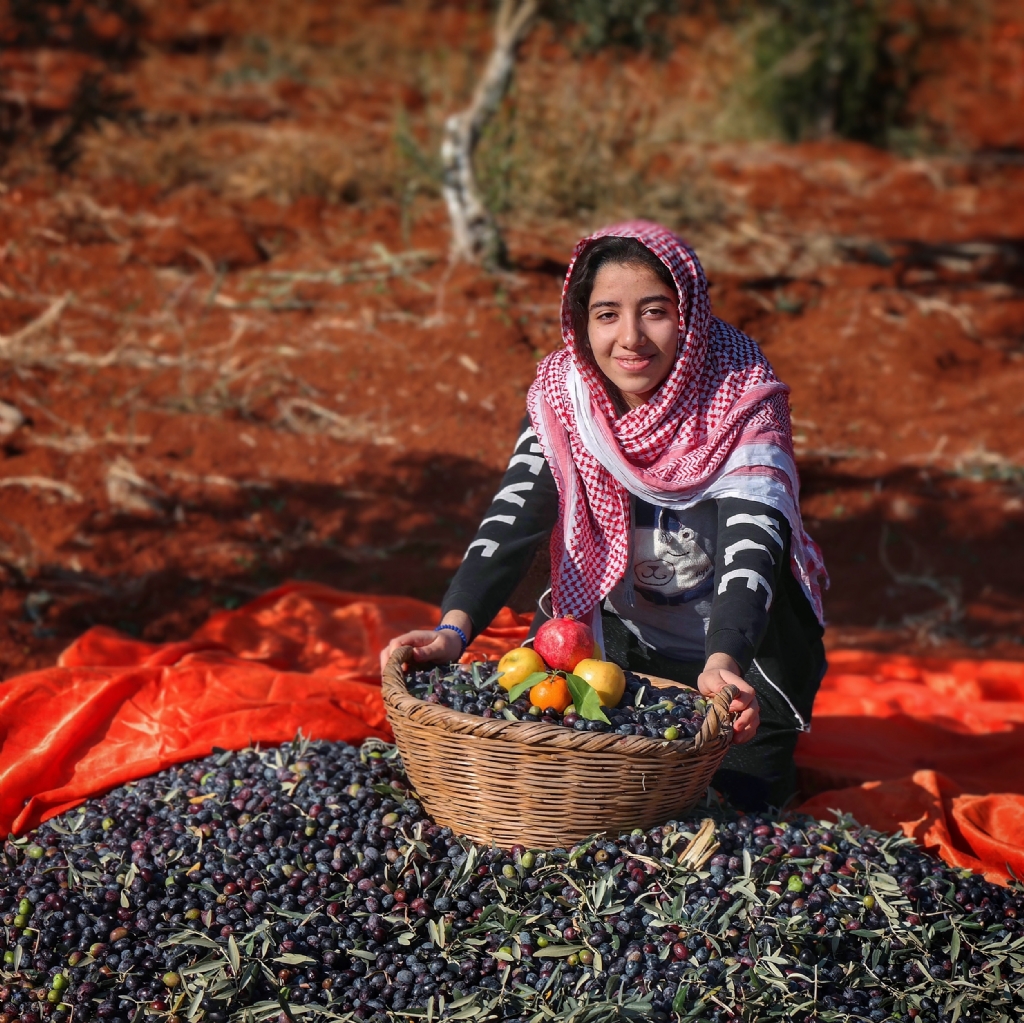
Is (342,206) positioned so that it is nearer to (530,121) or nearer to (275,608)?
(530,121)

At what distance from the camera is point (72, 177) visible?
7.15 metres

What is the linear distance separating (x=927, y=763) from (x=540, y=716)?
158 cm

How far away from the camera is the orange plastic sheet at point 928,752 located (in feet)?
8.77

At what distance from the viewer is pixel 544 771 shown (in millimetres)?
2141

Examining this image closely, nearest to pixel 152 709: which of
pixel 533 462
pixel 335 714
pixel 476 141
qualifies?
pixel 335 714

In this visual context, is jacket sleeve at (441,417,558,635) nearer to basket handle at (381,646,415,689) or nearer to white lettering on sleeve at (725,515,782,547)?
basket handle at (381,646,415,689)

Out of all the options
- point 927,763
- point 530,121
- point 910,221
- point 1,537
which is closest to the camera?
point 927,763

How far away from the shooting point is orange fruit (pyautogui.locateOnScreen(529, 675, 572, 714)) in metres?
2.21

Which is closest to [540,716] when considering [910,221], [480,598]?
[480,598]

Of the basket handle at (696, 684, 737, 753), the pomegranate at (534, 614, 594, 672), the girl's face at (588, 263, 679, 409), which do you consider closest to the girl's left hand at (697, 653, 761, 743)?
the basket handle at (696, 684, 737, 753)

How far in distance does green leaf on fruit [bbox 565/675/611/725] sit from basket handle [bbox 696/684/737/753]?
0.57 feet

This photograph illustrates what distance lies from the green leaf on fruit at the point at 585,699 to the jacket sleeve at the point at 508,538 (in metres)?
0.37

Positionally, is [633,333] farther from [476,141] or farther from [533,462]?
[476,141]

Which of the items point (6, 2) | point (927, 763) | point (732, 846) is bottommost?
point (927, 763)
